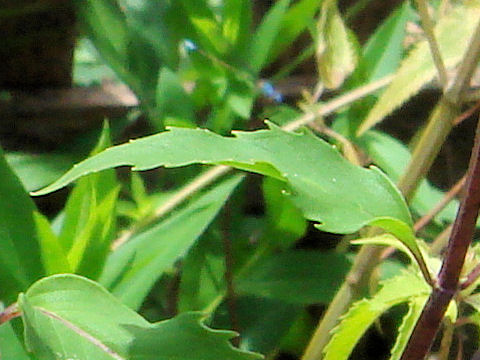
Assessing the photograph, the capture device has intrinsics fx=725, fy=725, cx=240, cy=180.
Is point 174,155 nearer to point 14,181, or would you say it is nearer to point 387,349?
point 14,181

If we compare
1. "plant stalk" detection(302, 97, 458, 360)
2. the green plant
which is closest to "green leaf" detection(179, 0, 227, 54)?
the green plant

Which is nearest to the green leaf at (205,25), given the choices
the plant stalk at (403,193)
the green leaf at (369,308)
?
the plant stalk at (403,193)

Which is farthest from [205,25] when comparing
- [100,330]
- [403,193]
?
[100,330]

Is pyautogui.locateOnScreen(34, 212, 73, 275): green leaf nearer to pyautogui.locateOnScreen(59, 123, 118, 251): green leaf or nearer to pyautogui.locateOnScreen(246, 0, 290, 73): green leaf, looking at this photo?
pyautogui.locateOnScreen(59, 123, 118, 251): green leaf

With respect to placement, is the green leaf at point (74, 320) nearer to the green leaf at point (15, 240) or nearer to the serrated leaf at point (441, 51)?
the green leaf at point (15, 240)

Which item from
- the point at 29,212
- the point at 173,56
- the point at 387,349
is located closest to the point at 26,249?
the point at 29,212
